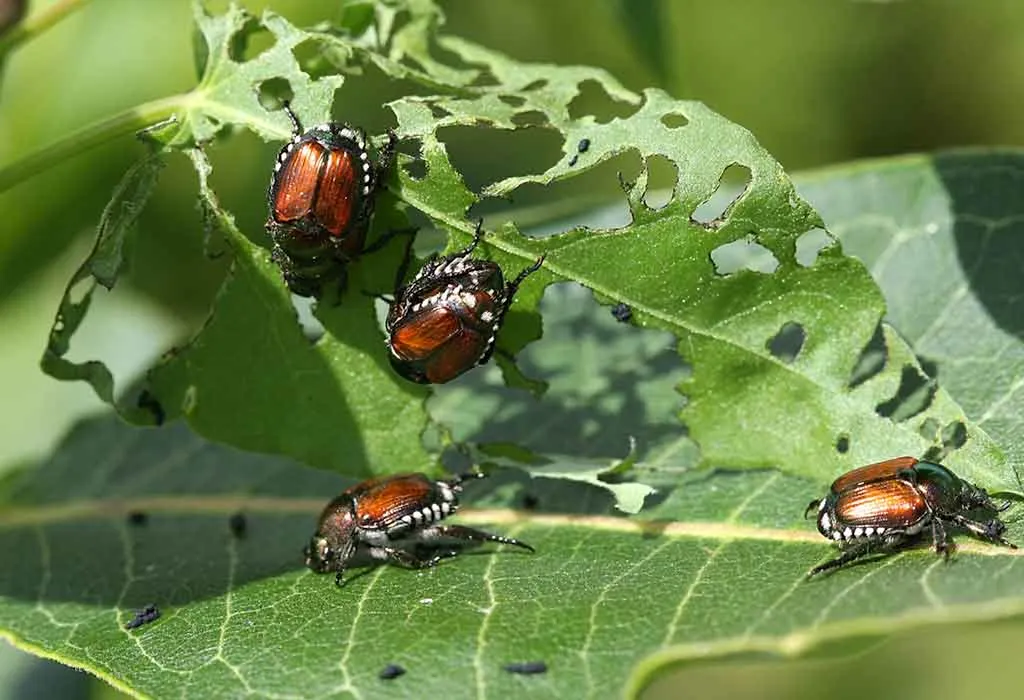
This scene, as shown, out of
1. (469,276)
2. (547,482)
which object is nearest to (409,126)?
(469,276)

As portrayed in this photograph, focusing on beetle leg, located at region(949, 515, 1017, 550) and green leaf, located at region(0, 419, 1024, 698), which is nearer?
green leaf, located at region(0, 419, 1024, 698)

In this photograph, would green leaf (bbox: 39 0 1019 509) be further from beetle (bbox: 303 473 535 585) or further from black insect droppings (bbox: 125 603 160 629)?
black insect droppings (bbox: 125 603 160 629)

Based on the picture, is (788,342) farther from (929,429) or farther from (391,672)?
Answer: (391,672)

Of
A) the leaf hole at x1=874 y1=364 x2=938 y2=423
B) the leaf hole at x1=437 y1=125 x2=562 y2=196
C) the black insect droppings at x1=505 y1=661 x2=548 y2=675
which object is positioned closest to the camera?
the black insect droppings at x1=505 y1=661 x2=548 y2=675

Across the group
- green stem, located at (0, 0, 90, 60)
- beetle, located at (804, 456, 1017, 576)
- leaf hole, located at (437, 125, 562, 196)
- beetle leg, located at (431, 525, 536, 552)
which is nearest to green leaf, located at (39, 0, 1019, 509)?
beetle, located at (804, 456, 1017, 576)

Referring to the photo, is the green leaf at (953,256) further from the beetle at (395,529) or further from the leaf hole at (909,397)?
the beetle at (395,529)

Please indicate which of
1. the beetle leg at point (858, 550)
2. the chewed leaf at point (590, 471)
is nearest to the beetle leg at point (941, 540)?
the beetle leg at point (858, 550)

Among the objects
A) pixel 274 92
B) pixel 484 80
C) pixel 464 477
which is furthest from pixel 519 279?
pixel 274 92
